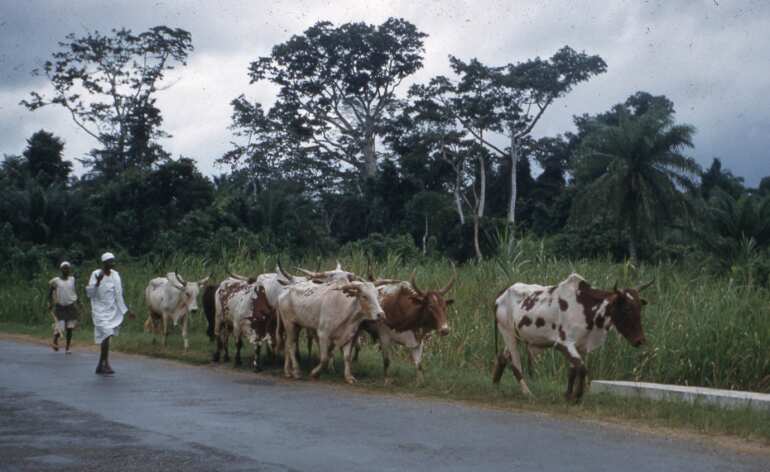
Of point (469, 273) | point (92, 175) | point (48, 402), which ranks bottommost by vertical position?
point (48, 402)

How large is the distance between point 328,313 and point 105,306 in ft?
11.9

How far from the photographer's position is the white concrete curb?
1137cm

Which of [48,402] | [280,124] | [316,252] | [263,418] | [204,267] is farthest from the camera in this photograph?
[280,124]

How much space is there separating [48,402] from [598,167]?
31731 millimetres

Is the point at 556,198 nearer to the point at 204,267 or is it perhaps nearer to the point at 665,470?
the point at 204,267

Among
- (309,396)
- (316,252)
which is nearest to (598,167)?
(316,252)

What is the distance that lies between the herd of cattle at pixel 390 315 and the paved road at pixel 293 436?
1.37m

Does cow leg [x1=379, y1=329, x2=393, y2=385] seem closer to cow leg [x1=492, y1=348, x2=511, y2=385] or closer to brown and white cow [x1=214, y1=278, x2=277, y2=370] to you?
cow leg [x1=492, y1=348, x2=511, y2=385]

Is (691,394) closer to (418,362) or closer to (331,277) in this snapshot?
(418,362)

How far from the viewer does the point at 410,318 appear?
48.7ft

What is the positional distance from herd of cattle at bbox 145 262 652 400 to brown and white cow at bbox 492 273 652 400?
0.01 meters

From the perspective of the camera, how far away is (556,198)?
46.8m

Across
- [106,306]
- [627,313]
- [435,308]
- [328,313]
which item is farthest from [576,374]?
[106,306]

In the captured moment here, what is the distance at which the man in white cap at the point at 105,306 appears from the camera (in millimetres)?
16062
